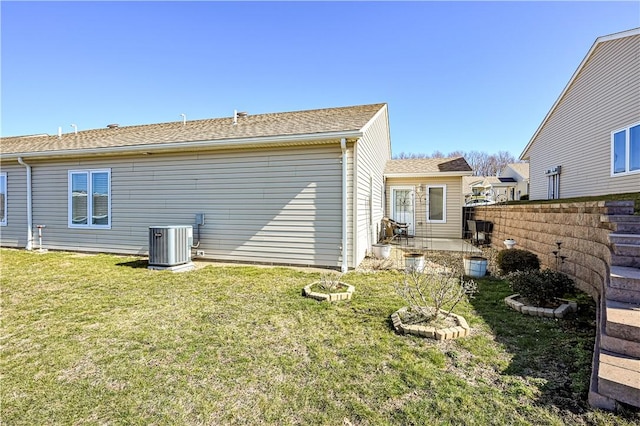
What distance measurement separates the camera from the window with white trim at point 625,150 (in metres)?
7.55

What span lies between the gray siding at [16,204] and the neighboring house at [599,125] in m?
17.1

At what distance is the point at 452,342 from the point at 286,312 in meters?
2.01

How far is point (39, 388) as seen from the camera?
2.35 meters

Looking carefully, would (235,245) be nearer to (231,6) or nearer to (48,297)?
(48,297)

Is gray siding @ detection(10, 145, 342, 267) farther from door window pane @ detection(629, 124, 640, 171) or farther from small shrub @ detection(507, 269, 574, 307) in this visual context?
door window pane @ detection(629, 124, 640, 171)

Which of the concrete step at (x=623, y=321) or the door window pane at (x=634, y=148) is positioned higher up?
the door window pane at (x=634, y=148)

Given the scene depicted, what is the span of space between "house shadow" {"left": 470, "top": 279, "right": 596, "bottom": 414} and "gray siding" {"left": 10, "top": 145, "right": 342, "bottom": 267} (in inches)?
135

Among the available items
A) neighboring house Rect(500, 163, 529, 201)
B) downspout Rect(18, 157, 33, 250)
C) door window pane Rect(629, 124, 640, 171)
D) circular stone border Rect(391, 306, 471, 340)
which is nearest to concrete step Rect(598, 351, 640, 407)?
circular stone border Rect(391, 306, 471, 340)

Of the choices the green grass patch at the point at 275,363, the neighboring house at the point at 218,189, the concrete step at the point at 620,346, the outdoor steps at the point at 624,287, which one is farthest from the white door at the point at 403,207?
the concrete step at the point at 620,346

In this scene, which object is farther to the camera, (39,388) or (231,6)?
(231,6)

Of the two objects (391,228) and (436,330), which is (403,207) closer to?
(391,228)

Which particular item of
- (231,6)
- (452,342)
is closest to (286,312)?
(452,342)

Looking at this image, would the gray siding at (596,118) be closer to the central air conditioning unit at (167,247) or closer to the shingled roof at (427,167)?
the shingled roof at (427,167)

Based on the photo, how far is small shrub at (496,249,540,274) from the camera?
18.7 ft
